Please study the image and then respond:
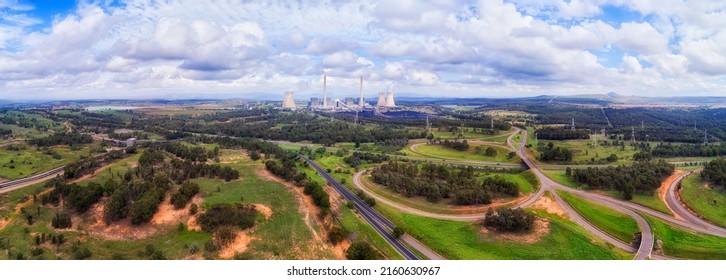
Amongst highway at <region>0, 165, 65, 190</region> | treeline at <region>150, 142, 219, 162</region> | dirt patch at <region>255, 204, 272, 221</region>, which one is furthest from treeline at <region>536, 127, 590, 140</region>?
highway at <region>0, 165, 65, 190</region>

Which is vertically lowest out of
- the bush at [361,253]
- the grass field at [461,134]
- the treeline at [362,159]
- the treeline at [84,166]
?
the bush at [361,253]

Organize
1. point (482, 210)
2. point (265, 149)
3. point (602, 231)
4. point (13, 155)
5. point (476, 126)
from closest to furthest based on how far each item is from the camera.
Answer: point (602, 231) → point (482, 210) → point (13, 155) → point (265, 149) → point (476, 126)

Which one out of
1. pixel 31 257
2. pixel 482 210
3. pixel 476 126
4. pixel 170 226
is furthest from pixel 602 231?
pixel 476 126

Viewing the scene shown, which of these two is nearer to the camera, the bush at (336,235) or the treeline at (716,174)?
the bush at (336,235)

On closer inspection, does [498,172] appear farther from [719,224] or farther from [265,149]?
[265,149]

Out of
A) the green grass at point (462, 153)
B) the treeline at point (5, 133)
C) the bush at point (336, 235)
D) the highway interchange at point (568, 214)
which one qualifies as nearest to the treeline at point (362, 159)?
the highway interchange at point (568, 214)

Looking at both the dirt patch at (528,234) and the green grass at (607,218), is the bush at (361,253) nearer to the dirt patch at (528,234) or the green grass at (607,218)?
the dirt patch at (528,234)

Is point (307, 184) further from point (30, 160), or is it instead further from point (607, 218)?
point (30, 160)
